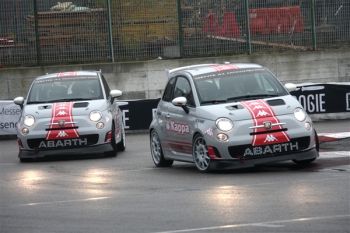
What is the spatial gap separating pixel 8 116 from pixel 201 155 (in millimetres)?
12067

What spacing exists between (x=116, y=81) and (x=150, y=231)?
18632mm

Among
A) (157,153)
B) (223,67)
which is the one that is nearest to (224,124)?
(223,67)

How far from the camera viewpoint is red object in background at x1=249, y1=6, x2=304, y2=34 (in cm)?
2825

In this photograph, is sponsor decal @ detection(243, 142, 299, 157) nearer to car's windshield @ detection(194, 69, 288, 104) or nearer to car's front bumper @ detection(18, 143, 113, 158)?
car's windshield @ detection(194, 69, 288, 104)

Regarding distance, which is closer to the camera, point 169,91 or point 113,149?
point 169,91

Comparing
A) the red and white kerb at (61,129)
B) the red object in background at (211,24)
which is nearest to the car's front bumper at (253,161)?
the red and white kerb at (61,129)

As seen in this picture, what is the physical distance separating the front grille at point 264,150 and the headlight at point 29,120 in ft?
19.0

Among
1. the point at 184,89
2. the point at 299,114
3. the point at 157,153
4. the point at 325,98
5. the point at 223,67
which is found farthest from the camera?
the point at 325,98

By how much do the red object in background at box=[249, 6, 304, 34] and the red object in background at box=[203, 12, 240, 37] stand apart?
0.52m

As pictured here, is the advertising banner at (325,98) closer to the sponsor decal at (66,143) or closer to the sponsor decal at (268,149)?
the sponsor decal at (66,143)

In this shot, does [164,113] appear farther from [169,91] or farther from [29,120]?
[29,120]

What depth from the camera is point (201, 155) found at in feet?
48.3

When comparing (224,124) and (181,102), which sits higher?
(181,102)

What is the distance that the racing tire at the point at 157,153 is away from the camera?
16.4 metres
